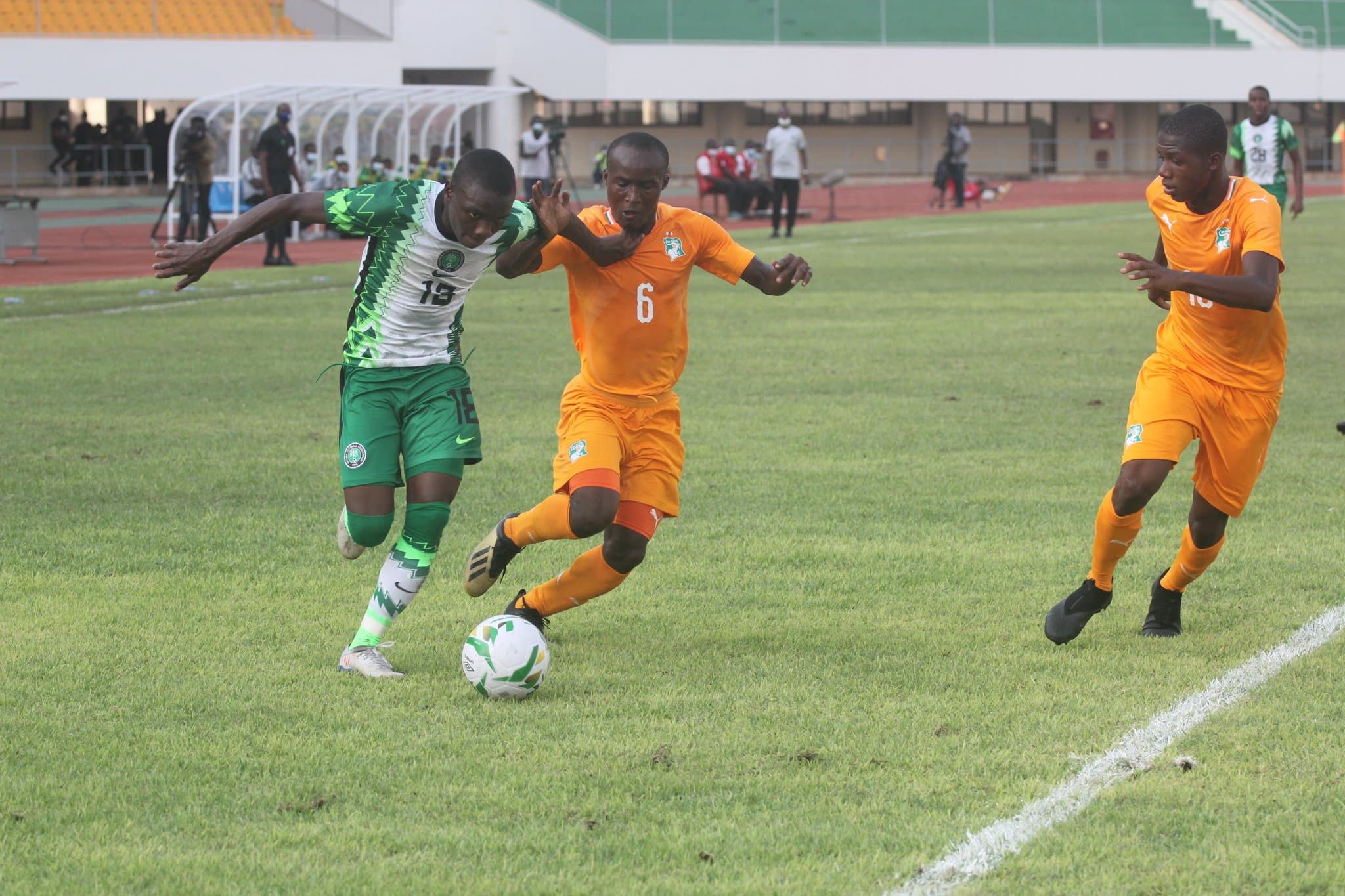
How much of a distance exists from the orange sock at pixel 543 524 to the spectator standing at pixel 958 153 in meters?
32.8

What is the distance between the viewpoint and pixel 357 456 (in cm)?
559

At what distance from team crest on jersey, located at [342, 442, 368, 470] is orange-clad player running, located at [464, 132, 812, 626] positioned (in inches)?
23.9

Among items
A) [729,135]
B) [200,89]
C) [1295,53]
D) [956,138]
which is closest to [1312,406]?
[956,138]

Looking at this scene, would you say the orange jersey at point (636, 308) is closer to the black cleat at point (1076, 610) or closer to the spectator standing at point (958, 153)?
the black cleat at point (1076, 610)

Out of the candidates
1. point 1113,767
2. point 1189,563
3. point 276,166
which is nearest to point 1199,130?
point 1189,563

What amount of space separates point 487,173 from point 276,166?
18859 millimetres

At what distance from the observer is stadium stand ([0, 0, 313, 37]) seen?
36.6 m

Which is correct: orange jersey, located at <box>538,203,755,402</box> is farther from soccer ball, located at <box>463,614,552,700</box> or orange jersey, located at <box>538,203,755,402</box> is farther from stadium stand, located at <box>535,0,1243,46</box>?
stadium stand, located at <box>535,0,1243,46</box>

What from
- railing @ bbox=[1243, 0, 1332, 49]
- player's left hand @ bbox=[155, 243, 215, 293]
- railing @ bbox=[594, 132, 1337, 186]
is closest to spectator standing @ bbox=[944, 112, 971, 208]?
railing @ bbox=[594, 132, 1337, 186]

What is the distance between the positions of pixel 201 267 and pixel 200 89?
111 feet

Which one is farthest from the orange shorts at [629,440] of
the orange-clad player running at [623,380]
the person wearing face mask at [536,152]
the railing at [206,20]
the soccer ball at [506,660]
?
the railing at [206,20]

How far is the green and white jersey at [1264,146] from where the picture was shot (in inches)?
733

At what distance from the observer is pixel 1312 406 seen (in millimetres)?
11492

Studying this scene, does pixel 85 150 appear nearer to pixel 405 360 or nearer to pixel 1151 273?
pixel 405 360
